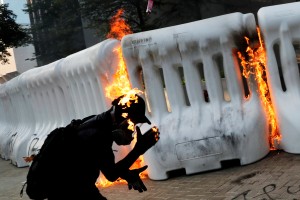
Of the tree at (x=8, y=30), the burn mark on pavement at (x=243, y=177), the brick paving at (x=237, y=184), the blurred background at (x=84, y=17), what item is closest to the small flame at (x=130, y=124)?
the brick paving at (x=237, y=184)

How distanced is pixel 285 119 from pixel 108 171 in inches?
121

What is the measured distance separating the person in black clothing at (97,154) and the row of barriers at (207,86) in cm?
251

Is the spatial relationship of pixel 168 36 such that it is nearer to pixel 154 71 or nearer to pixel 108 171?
pixel 154 71

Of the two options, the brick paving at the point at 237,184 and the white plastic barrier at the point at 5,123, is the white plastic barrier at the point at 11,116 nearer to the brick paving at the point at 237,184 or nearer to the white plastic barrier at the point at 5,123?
the white plastic barrier at the point at 5,123

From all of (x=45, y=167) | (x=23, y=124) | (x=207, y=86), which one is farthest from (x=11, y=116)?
(x=45, y=167)

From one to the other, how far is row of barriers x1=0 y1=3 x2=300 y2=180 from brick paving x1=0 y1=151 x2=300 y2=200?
13 cm

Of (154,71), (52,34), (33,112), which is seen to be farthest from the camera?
(52,34)

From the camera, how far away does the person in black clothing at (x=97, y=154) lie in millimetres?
2992

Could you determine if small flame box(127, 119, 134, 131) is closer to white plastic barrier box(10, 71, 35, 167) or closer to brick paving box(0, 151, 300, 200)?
brick paving box(0, 151, 300, 200)

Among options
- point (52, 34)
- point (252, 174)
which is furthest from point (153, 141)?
point (52, 34)

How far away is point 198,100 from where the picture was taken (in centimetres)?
577

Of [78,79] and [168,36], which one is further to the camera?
[78,79]

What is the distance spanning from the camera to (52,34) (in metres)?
23.7

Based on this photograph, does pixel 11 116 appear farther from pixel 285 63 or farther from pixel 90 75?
pixel 285 63
